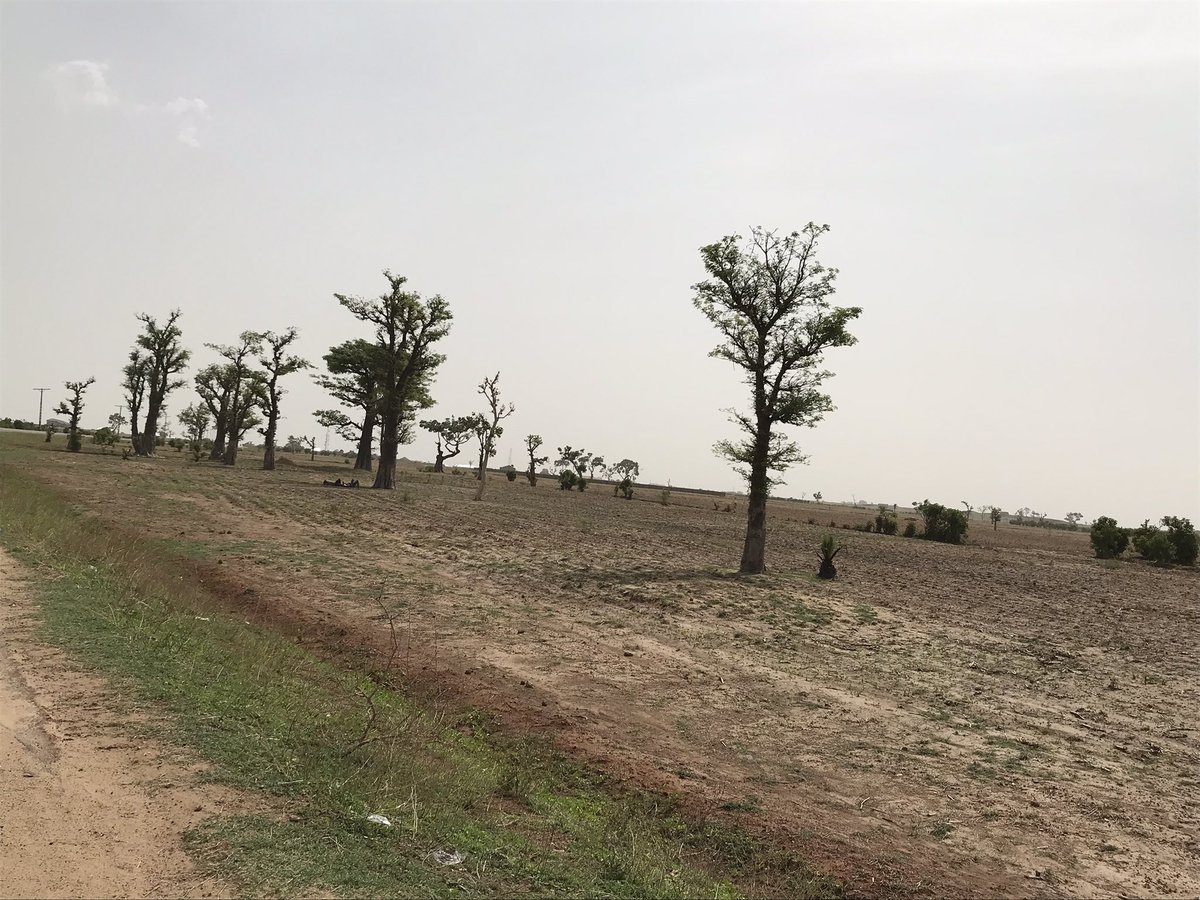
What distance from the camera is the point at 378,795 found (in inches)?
224

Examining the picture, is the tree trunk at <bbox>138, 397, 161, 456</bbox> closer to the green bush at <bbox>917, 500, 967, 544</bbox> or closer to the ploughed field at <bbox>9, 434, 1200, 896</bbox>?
the ploughed field at <bbox>9, 434, 1200, 896</bbox>

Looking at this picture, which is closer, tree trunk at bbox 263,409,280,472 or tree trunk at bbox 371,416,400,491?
tree trunk at bbox 371,416,400,491

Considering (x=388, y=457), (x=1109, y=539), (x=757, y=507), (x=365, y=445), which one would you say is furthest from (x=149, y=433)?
(x=1109, y=539)

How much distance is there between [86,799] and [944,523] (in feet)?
168

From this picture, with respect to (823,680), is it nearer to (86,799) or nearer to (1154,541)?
(86,799)

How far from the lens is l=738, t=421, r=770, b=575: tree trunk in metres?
21.1

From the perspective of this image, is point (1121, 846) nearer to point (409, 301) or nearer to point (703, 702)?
point (703, 702)

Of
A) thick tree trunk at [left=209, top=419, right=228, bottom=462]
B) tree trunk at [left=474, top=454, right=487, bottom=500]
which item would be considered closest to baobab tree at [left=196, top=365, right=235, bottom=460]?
thick tree trunk at [left=209, top=419, right=228, bottom=462]

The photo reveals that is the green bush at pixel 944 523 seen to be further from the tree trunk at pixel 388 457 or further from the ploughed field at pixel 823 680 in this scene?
the tree trunk at pixel 388 457

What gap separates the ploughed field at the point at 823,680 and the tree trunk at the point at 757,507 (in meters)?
0.69

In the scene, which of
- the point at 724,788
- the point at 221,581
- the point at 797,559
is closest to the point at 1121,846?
the point at 724,788

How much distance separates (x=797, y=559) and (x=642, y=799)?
2167 centimetres

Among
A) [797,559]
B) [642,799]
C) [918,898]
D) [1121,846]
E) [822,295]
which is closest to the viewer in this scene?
[918,898]

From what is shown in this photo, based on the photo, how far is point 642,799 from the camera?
6.85 metres
